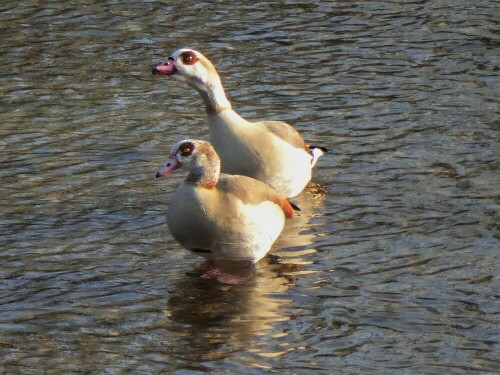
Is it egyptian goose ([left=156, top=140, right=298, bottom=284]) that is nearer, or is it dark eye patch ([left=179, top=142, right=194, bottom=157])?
egyptian goose ([left=156, top=140, right=298, bottom=284])

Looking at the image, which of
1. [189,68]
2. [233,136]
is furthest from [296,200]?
[189,68]

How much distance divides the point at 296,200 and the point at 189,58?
6.06ft

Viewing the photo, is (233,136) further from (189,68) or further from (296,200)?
(296,200)

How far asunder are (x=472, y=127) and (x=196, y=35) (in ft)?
15.7

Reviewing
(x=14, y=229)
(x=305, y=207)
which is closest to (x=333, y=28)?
(x=305, y=207)

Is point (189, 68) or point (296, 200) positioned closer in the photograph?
point (189, 68)

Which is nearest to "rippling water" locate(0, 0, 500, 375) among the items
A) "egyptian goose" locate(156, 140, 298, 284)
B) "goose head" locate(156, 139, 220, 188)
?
"egyptian goose" locate(156, 140, 298, 284)

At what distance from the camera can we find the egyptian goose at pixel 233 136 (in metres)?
11.1

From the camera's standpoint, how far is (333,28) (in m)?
16.8

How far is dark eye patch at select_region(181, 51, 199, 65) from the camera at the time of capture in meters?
11.2

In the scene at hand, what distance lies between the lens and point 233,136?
11109 mm

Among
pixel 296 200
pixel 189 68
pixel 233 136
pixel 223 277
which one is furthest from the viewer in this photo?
pixel 296 200

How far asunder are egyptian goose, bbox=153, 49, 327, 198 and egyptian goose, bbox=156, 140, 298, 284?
1.00 meters

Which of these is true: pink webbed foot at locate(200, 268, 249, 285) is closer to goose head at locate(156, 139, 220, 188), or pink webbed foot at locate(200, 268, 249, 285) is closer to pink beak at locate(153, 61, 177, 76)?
goose head at locate(156, 139, 220, 188)
